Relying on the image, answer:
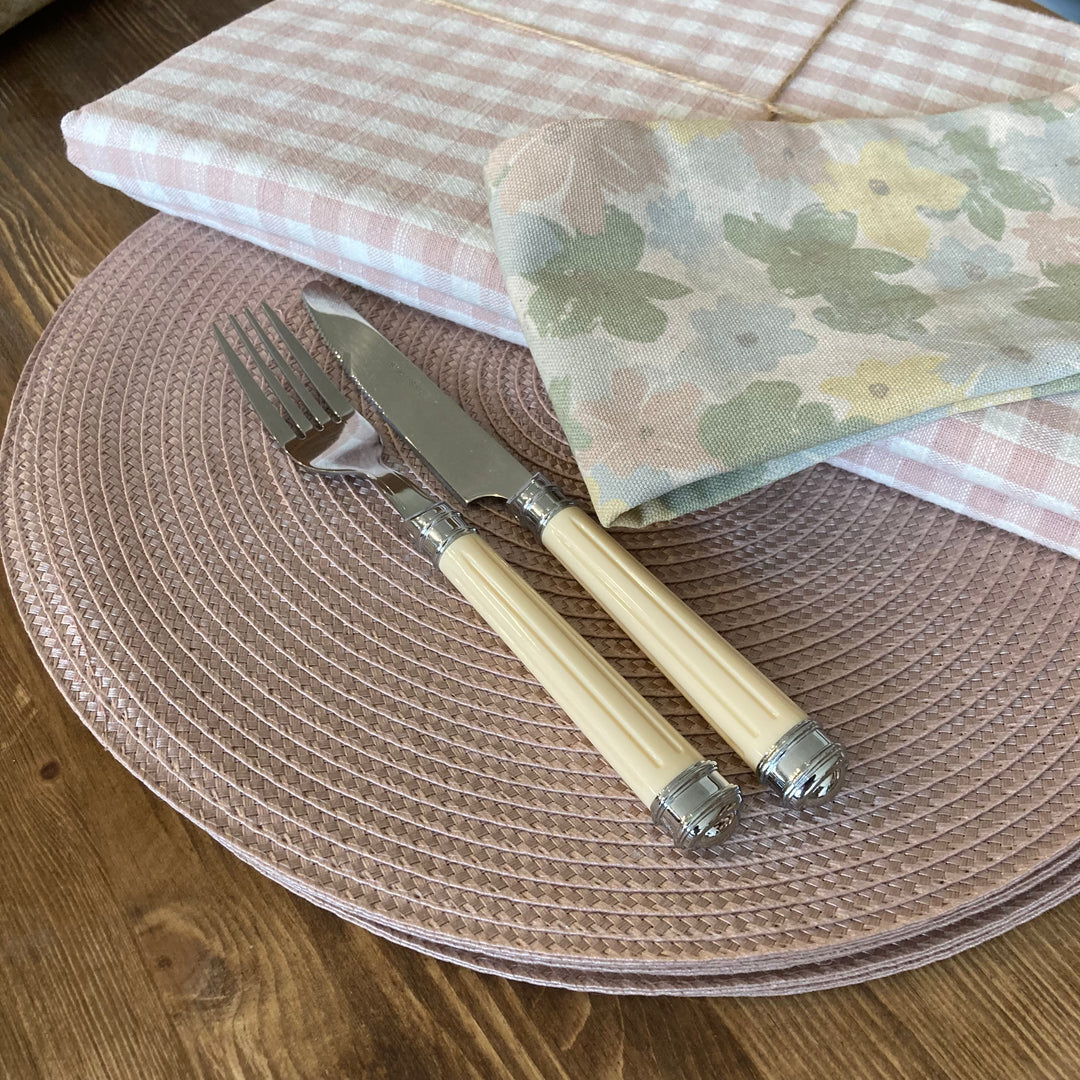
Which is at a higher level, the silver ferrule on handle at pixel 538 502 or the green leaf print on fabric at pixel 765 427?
the green leaf print on fabric at pixel 765 427

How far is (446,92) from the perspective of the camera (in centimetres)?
64

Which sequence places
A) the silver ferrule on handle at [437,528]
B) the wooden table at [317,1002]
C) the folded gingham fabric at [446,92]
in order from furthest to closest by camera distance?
1. the folded gingham fabric at [446,92]
2. the silver ferrule on handle at [437,528]
3. the wooden table at [317,1002]

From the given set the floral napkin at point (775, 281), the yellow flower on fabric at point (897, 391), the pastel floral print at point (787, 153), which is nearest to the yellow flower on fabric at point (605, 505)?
the floral napkin at point (775, 281)

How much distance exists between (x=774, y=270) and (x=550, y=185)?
12 centimetres

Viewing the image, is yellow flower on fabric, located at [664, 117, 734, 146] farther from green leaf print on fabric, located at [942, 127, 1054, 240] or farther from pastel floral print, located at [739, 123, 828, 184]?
green leaf print on fabric, located at [942, 127, 1054, 240]

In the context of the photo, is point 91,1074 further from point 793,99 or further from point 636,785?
point 793,99

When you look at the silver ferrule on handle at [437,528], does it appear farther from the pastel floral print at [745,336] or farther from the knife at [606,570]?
the pastel floral print at [745,336]

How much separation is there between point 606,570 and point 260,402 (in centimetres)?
22

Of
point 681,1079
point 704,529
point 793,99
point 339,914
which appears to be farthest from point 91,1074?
point 793,99

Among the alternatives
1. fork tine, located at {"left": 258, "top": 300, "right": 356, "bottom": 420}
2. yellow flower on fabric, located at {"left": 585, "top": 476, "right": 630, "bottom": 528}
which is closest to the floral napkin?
yellow flower on fabric, located at {"left": 585, "top": 476, "right": 630, "bottom": 528}

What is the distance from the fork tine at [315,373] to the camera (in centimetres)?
53

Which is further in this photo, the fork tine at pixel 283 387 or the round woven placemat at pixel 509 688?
the fork tine at pixel 283 387

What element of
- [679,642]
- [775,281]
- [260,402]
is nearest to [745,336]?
[775,281]

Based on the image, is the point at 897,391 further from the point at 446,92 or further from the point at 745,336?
the point at 446,92
